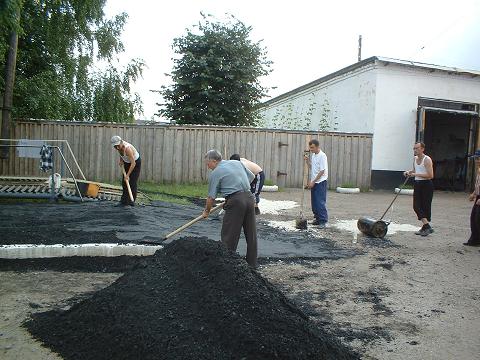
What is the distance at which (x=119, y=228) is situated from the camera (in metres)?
6.73

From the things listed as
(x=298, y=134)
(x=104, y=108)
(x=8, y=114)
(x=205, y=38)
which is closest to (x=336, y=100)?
(x=298, y=134)

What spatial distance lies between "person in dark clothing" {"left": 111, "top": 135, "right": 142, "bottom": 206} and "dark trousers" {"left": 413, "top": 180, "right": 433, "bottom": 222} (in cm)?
515

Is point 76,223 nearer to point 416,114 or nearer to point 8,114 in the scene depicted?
point 8,114

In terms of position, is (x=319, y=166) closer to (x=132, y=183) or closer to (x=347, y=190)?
(x=132, y=183)

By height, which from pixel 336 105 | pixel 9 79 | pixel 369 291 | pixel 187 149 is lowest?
pixel 369 291

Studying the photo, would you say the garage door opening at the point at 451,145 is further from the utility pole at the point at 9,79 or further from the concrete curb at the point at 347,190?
the utility pole at the point at 9,79

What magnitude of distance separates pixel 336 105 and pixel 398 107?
9.02 ft

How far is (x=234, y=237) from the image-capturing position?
495 cm

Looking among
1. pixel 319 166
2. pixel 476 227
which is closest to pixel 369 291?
pixel 476 227

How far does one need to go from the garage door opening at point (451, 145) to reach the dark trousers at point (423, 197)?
10.6 metres

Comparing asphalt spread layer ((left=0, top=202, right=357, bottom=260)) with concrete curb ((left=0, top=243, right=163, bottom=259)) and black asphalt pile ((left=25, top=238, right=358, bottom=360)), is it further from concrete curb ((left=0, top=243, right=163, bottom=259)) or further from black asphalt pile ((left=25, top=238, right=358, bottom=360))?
black asphalt pile ((left=25, top=238, right=358, bottom=360))

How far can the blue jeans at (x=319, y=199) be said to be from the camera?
8281 mm

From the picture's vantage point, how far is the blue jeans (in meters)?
8.28

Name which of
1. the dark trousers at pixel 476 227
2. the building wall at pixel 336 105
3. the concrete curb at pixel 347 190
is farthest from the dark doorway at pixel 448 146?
the dark trousers at pixel 476 227
